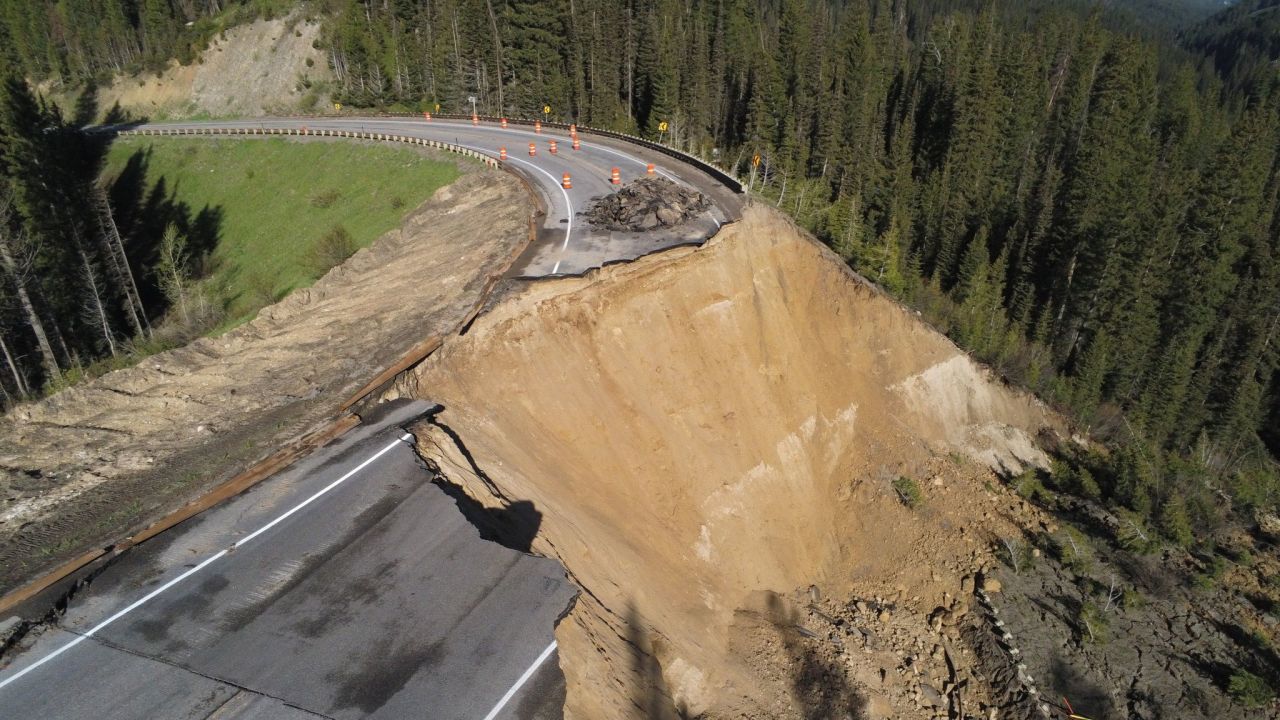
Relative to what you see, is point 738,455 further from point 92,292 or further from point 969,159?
point 969,159

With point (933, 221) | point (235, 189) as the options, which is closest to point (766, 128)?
point (933, 221)

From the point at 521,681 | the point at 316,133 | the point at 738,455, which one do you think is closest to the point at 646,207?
the point at 738,455

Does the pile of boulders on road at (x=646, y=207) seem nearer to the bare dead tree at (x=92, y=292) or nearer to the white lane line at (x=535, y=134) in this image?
the white lane line at (x=535, y=134)

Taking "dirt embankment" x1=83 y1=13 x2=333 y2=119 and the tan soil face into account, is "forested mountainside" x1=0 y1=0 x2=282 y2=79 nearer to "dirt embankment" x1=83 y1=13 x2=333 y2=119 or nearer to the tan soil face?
"dirt embankment" x1=83 y1=13 x2=333 y2=119

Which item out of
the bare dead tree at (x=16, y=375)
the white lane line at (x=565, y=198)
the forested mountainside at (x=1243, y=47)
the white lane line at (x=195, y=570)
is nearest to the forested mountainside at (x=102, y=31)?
the white lane line at (x=565, y=198)

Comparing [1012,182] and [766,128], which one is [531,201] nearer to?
[766,128]
